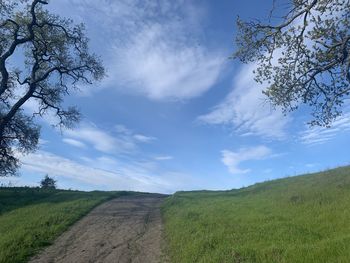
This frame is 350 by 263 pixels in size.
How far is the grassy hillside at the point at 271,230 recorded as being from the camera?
1148 cm

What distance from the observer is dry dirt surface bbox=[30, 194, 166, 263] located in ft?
46.6

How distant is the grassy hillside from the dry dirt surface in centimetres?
89

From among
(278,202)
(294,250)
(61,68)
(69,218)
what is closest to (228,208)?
(278,202)

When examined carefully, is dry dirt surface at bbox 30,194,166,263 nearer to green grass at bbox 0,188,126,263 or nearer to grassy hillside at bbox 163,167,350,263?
green grass at bbox 0,188,126,263

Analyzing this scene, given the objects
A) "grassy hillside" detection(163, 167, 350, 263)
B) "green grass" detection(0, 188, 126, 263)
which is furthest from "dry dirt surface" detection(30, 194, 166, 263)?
"grassy hillside" detection(163, 167, 350, 263)

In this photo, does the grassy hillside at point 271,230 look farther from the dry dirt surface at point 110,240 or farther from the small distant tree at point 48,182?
the small distant tree at point 48,182

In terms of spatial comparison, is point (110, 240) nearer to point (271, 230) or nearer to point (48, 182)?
point (271, 230)

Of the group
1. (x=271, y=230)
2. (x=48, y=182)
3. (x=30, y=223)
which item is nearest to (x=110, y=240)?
(x=30, y=223)

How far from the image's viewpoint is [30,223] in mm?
19250

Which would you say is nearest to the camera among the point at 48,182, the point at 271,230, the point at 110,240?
the point at 271,230

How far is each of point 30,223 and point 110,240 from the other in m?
5.11

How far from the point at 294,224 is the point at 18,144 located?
32.0 meters

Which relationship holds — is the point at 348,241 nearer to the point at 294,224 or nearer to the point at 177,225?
the point at 294,224

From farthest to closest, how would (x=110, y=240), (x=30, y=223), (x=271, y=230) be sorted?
(x=30, y=223) → (x=110, y=240) → (x=271, y=230)
